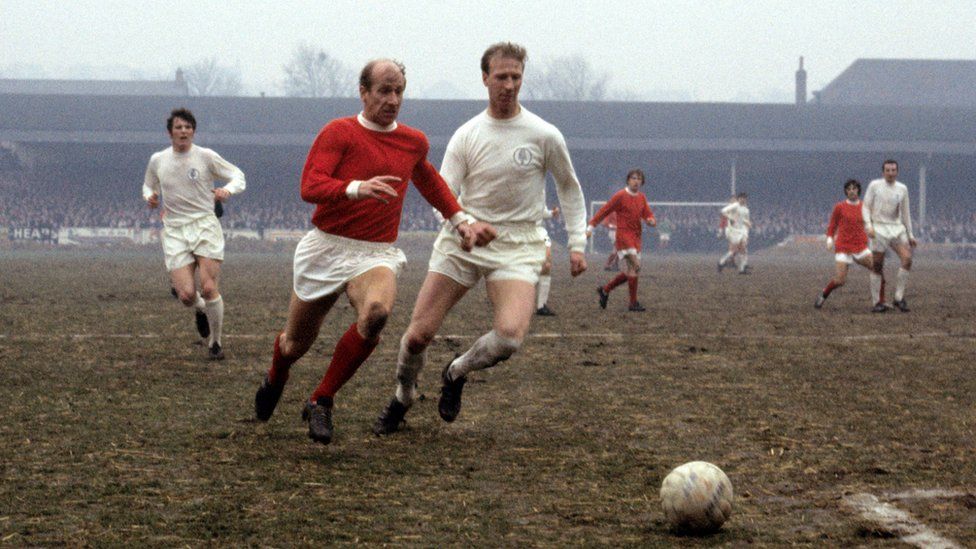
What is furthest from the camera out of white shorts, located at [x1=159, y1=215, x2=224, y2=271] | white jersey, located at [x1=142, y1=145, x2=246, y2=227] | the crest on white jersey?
white jersey, located at [x1=142, y1=145, x2=246, y2=227]

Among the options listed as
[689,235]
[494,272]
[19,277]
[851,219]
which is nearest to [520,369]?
[494,272]

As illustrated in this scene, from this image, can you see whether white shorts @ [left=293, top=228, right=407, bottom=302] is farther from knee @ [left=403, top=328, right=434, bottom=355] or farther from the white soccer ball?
the white soccer ball

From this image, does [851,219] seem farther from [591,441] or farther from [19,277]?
[19,277]

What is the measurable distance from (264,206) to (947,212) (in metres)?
28.7

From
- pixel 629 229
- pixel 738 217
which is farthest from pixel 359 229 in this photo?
pixel 738 217

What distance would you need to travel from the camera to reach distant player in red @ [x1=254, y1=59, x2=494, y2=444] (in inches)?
267

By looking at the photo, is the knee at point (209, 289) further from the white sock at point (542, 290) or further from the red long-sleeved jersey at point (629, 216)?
the red long-sleeved jersey at point (629, 216)

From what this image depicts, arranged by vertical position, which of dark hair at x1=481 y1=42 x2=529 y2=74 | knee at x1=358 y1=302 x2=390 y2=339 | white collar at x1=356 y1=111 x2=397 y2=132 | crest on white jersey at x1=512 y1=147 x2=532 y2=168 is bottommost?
knee at x1=358 y1=302 x2=390 y2=339

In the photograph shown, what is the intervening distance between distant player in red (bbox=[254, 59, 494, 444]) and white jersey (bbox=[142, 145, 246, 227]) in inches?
178

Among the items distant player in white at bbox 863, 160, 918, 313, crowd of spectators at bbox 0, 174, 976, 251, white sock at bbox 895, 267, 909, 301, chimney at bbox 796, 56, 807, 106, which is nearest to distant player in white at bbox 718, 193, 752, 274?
white sock at bbox 895, 267, 909, 301

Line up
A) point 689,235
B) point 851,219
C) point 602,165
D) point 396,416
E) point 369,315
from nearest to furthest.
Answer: point 369,315, point 396,416, point 851,219, point 689,235, point 602,165

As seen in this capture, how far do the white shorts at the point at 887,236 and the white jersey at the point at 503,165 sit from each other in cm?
1087

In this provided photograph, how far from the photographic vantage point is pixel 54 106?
5931cm

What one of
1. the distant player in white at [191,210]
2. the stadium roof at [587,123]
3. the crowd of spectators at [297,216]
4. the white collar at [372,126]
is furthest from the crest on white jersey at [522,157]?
the stadium roof at [587,123]
